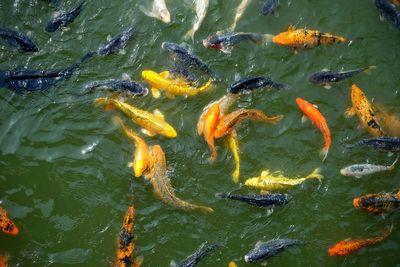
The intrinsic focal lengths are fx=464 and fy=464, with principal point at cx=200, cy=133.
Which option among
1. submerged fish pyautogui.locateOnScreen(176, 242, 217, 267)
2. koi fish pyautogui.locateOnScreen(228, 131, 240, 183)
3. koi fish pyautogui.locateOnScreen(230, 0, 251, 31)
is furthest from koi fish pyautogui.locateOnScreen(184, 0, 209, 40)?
submerged fish pyautogui.locateOnScreen(176, 242, 217, 267)

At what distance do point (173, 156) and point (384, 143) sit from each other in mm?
3481

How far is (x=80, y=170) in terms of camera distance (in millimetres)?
A: 7547

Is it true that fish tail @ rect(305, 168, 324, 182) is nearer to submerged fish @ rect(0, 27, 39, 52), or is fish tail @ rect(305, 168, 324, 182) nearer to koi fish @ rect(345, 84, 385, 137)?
koi fish @ rect(345, 84, 385, 137)

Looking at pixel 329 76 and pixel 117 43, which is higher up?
pixel 117 43

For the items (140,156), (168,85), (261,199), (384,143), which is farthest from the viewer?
(384,143)

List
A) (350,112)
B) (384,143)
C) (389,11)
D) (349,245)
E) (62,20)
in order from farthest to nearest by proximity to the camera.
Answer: (389,11), (350,112), (62,20), (384,143), (349,245)

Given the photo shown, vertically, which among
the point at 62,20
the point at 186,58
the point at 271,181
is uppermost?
the point at 62,20

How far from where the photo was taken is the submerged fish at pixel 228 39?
7.74 meters

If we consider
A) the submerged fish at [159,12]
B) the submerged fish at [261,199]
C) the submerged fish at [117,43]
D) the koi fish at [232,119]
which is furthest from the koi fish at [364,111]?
the submerged fish at [117,43]

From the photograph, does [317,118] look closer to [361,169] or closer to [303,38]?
[361,169]

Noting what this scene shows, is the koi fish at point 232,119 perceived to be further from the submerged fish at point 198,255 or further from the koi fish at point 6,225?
the koi fish at point 6,225

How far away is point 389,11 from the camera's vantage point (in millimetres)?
8172

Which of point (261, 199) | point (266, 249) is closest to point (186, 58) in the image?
point (261, 199)

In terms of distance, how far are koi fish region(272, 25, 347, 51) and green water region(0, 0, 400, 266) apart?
0.20 m
